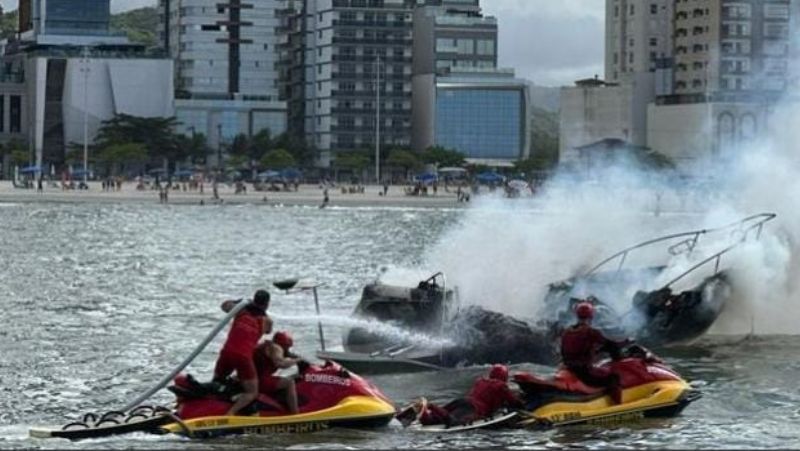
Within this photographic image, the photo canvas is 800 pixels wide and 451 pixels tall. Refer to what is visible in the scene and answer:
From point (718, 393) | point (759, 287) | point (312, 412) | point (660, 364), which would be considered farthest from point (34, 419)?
point (759, 287)

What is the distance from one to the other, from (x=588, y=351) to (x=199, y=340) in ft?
69.0

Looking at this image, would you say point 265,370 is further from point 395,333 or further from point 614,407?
point 395,333

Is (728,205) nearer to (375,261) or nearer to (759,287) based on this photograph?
(759,287)

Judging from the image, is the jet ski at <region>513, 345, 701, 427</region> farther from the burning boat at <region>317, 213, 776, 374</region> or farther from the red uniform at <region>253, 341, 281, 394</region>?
the burning boat at <region>317, 213, 776, 374</region>

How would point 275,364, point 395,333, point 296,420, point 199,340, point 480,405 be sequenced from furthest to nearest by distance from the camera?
point 199,340, point 395,333, point 480,405, point 296,420, point 275,364

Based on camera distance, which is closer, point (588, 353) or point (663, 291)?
point (588, 353)

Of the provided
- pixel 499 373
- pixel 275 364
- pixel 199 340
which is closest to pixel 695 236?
pixel 199 340

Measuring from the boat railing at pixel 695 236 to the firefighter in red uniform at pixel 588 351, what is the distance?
1446cm

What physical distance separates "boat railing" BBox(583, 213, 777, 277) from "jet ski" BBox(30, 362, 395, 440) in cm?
1738

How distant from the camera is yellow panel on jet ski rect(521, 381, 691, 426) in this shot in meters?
31.9

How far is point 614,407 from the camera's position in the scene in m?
32.3

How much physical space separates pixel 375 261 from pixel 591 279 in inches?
2060

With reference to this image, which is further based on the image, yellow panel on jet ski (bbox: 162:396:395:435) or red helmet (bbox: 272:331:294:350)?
red helmet (bbox: 272:331:294:350)

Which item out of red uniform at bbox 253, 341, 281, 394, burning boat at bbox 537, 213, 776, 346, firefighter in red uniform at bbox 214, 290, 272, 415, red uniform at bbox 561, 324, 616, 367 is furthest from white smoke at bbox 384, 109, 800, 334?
firefighter in red uniform at bbox 214, 290, 272, 415
